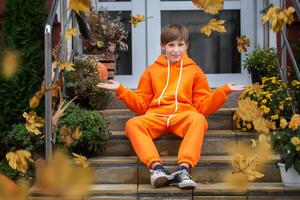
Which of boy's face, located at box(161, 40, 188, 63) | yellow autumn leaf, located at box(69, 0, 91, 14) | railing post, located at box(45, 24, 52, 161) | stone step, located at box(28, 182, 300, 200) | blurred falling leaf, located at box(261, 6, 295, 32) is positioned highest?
yellow autumn leaf, located at box(69, 0, 91, 14)

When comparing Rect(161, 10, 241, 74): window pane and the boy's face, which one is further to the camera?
Rect(161, 10, 241, 74): window pane

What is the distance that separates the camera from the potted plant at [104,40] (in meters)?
5.36

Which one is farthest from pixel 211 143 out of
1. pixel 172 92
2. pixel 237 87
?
pixel 237 87

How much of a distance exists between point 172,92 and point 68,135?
84 centimetres

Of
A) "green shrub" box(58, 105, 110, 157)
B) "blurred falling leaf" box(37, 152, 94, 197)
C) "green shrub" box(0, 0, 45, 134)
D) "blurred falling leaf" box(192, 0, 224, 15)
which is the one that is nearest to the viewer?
"blurred falling leaf" box(37, 152, 94, 197)

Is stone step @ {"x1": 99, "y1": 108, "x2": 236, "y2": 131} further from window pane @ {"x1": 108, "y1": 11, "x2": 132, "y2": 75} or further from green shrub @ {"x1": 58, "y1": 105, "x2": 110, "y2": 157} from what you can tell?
window pane @ {"x1": 108, "y1": 11, "x2": 132, "y2": 75}

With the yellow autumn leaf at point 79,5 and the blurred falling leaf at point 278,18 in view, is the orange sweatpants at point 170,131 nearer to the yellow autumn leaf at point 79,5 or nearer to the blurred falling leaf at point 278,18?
the blurred falling leaf at point 278,18

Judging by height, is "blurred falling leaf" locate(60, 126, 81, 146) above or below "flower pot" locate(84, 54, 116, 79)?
below

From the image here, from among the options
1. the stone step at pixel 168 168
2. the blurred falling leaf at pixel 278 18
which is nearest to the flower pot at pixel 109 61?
the stone step at pixel 168 168

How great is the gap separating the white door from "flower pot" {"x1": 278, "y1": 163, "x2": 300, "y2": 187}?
7.76 feet

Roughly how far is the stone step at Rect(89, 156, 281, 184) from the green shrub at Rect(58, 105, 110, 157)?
0.16 metres

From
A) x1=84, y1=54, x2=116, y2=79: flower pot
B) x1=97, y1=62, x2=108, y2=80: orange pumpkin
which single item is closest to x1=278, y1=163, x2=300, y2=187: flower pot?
x1=97, y1=62, x2=108, y2=80: orange pumpkin

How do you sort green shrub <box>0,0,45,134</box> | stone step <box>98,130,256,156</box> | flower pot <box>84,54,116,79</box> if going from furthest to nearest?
flower pot <box>84,54,116,79</box> → green shrub <box>0,0,45,134</box> → stone step <box>98,130,256,156</box>

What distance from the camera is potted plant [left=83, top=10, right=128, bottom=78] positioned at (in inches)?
211
